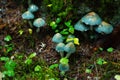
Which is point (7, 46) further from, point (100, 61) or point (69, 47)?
point (100, 61)

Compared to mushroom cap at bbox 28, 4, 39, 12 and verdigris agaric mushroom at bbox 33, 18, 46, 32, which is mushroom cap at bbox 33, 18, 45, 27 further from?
mushroom cap at bbox 28, 4, 39, 12

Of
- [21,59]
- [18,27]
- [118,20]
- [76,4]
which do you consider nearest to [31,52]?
[21,59]

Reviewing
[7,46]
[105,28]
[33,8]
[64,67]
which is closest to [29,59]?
[7,46]

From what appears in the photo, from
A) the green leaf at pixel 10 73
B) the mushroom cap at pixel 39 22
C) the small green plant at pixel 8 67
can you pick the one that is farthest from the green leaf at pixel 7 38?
the green leaf at pixel 10 73

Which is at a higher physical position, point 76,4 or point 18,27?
point 76,4

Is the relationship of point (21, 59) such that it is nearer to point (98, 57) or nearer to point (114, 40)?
point (98, 57)

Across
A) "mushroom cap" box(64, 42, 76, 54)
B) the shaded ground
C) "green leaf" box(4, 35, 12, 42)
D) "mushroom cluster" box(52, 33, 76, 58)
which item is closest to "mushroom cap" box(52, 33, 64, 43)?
"mushroom cluster" box(52, 33, 76, 58)

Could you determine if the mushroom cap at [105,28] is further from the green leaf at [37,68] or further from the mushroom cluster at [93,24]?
the green leaf at [37,68]
